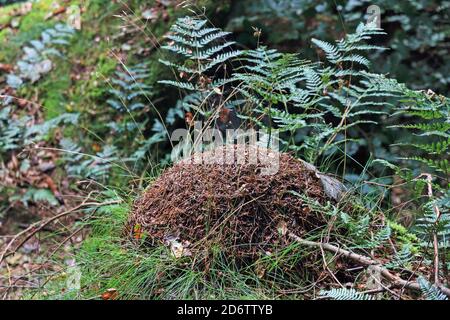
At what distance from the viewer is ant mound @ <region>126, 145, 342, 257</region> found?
2.42 metres

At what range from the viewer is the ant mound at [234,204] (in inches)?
95.3

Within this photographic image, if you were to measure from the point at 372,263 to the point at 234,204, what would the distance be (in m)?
0.59

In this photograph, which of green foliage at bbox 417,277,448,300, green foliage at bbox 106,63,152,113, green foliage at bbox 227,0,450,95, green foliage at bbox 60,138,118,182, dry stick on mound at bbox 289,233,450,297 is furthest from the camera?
green foliage at bbox 227,0,450,95

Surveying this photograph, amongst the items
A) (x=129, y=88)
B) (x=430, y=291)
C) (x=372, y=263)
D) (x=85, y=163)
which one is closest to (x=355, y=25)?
(x=129, y=88)

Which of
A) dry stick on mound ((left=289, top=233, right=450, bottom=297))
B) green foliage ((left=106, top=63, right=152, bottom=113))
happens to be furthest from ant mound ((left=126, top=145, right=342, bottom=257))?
green foliage ((left=106, top=63, right=152, bottom=113))

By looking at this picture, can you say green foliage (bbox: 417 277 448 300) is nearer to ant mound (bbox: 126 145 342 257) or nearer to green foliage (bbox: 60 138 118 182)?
ant mound (bbox: 126 145 342 257)

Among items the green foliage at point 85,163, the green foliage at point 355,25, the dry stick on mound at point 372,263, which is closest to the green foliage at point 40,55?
the green foliage at point 85,163

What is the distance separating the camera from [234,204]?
2.48m

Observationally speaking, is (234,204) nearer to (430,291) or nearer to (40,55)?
(430,291)

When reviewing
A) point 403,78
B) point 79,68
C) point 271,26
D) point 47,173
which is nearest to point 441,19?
point 403,78

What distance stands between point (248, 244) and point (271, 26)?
2.98 meters

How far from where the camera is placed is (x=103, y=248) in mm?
2568

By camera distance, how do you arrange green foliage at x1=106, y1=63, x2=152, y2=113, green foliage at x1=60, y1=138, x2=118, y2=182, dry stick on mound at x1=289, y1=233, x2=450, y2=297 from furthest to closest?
green foliage at x1=106, y1=63, x2=152, y2=113 < green foliage at x1=60, y1=138, x2=118, y2=182 < dry stick on mound at x1=289, y1=233, x2=450, y2=297

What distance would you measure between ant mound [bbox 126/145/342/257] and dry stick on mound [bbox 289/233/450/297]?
3.4 inches
